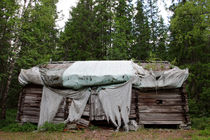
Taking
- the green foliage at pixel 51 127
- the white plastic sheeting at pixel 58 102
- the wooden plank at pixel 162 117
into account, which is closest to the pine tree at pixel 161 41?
the wooden plank at pixel 162 117

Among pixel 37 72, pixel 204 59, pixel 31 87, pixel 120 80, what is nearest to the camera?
pixel 120 80

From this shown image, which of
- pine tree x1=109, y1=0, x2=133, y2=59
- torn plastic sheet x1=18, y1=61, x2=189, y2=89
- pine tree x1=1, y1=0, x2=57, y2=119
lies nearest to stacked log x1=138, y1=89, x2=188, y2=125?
torn plastic sheet x1=18, y1=61, x2=189, y2=89

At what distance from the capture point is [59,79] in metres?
8.26

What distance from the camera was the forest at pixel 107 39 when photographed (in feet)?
34.6

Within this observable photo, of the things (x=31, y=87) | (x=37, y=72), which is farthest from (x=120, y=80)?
(x=31, y=87)

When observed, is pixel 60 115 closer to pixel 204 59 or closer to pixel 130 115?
pixel 130 115

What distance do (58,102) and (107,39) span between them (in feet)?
41.8

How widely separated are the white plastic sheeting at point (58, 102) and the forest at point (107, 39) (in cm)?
323

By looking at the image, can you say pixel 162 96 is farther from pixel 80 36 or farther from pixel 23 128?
pixel 80 36

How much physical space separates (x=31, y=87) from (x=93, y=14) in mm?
13972

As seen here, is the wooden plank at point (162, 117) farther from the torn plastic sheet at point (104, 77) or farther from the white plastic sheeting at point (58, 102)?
the white plastic sheeting at point (58, 102)

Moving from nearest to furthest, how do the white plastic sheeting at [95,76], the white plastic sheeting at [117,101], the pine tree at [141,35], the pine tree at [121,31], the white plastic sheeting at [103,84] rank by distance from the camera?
the white plastic sheeting at [117,101], the white plastic sheeting at [103,84], the white plastic sheeting at [95,76], the pine tree at [121,31], the pine tree at [141,35]

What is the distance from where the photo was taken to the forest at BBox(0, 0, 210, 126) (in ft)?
34.6

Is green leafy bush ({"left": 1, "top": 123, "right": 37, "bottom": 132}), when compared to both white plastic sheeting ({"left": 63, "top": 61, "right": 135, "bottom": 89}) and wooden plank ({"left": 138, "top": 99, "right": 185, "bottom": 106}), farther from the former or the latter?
wooden plank ({"left": 138, "top": 99, "right": 185, "bottom": 106})
